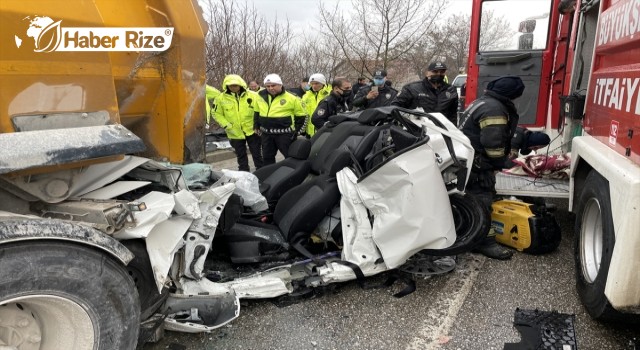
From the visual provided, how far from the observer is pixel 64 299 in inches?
67.7

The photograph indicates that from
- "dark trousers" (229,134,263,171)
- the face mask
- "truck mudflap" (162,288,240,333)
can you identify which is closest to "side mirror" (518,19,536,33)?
the face mask

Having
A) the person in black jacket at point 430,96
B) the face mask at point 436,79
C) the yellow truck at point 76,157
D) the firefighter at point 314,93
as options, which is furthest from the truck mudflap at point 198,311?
the firefighter at point 314,93

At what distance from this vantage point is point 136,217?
78.6 inches

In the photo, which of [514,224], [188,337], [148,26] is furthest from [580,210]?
[148,26]

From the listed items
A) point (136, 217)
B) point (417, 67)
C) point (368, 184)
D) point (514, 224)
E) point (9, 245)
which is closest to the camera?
point (9, 245)

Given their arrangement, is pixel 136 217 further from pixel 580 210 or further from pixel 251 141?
pixel 251 141

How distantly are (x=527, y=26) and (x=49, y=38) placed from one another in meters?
5.69

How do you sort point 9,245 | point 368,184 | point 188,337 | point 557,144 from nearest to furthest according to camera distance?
point 9,245 < point 188,337 < point 368,184 < point 557,144

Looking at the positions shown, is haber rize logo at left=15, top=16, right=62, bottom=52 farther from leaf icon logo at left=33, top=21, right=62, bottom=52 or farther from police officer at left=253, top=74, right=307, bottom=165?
police officer at left=253, top=74, right=307, bottom=165

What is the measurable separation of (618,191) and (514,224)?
1.72m

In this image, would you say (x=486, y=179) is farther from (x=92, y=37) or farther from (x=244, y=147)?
(x=244, y=147)

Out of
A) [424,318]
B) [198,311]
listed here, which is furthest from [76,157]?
[424,318]

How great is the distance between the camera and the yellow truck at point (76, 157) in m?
1.61

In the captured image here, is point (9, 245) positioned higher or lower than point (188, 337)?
higher
